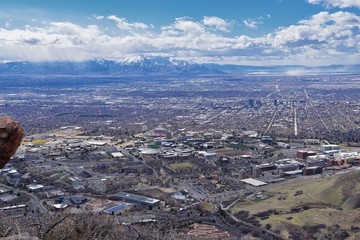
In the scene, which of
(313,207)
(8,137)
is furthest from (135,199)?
(8,137)

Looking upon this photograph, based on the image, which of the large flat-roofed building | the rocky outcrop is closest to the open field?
the large flat-roofed building

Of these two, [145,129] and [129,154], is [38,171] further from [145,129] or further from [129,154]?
[145,129]

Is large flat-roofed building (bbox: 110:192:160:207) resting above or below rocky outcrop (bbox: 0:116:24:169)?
below

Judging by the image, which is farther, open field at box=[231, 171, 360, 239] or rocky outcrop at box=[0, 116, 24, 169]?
open field at box=[231, 171, 360, 239]

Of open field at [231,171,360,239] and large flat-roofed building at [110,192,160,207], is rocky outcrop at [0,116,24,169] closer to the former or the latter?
open field at [231,171,360,239]

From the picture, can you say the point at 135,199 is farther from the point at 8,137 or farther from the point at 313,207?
the point at 8,137

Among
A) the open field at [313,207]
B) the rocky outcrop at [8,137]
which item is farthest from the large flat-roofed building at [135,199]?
the rocky outcrop at [8,137]

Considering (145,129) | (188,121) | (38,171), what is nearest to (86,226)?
(38,171)
